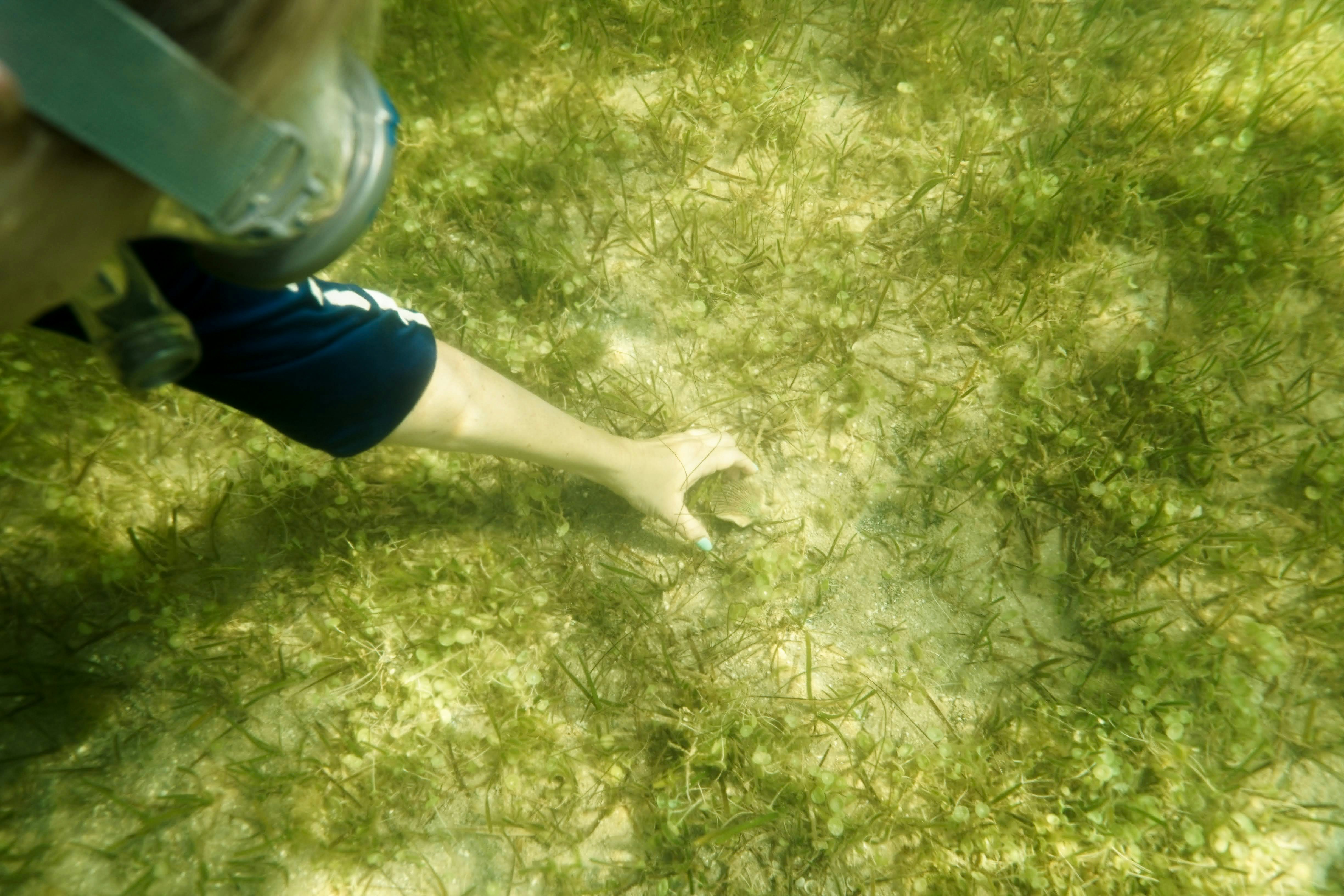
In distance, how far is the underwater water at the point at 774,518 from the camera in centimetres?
253

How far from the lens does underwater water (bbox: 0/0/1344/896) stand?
2.53 meters

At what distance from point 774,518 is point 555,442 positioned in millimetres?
982

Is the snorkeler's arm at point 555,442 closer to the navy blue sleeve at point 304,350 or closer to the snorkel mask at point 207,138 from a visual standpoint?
the navy blue sleeve at point 304,350

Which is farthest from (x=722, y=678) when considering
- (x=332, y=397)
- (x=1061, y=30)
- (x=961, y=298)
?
(x=1061, y=30)

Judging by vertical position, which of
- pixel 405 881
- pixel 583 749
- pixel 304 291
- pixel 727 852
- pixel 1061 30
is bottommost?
pixel 405 881

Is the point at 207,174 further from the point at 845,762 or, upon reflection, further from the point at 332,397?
the point at 845,762

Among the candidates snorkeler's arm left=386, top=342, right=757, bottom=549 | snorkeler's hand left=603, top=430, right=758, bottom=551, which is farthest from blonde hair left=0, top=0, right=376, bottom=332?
snorkeler's hand left=603, top=430, right=758, bottom=551

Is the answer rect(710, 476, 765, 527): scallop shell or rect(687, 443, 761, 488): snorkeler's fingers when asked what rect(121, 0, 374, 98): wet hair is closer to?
rect(687, 443, 761, 488): snorkeler's fingers

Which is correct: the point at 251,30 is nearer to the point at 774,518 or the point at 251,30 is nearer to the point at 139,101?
the point at 139,101

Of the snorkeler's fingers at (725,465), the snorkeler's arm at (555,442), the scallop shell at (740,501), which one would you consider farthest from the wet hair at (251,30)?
the scallop shell at (740,501)

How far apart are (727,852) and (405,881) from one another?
1.14 m

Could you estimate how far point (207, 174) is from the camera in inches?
34.1

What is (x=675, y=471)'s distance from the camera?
2.79 metres

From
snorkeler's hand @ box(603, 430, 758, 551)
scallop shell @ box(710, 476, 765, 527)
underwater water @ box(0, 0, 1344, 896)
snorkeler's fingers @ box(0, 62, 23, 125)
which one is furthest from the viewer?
scallop shell @ box(710, 476, 765, 527)
